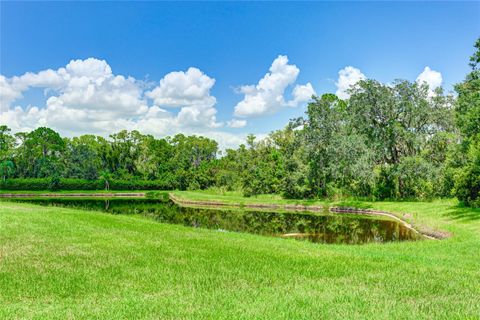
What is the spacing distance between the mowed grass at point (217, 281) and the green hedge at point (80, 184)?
7362cm

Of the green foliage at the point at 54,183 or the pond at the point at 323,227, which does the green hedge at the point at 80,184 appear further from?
the pond at the point at 323,227

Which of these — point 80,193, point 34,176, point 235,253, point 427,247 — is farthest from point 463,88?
point 34,176

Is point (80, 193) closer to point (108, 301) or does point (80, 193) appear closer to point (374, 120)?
point (374, 120)

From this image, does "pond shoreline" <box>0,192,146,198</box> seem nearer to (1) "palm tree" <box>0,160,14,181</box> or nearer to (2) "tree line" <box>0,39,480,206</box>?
(1) "palm tree" <box>0,160,14,181</box>

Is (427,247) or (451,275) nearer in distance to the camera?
(451,275)

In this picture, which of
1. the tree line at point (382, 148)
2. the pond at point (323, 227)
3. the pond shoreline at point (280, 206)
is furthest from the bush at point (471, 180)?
the pond at point (323, 227)

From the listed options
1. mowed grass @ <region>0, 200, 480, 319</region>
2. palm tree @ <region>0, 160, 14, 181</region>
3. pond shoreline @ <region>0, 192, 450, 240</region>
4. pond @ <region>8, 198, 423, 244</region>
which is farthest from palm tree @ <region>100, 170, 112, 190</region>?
mowed grass @ <region>0, 200, 480, 319</region>

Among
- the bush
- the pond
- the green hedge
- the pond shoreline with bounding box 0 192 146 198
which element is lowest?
the pond shoreline with bounding box 0 192 146 198

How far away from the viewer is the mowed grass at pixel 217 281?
23.6ft

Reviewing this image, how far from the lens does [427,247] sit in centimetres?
1758

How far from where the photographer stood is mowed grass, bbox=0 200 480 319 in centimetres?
720

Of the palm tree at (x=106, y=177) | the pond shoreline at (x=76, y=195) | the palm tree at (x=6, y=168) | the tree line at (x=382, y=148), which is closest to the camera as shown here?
the tree line at (x=382, y=148)

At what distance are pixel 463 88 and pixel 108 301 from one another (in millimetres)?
35918

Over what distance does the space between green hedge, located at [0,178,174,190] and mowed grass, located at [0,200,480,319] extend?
73.6 metres
